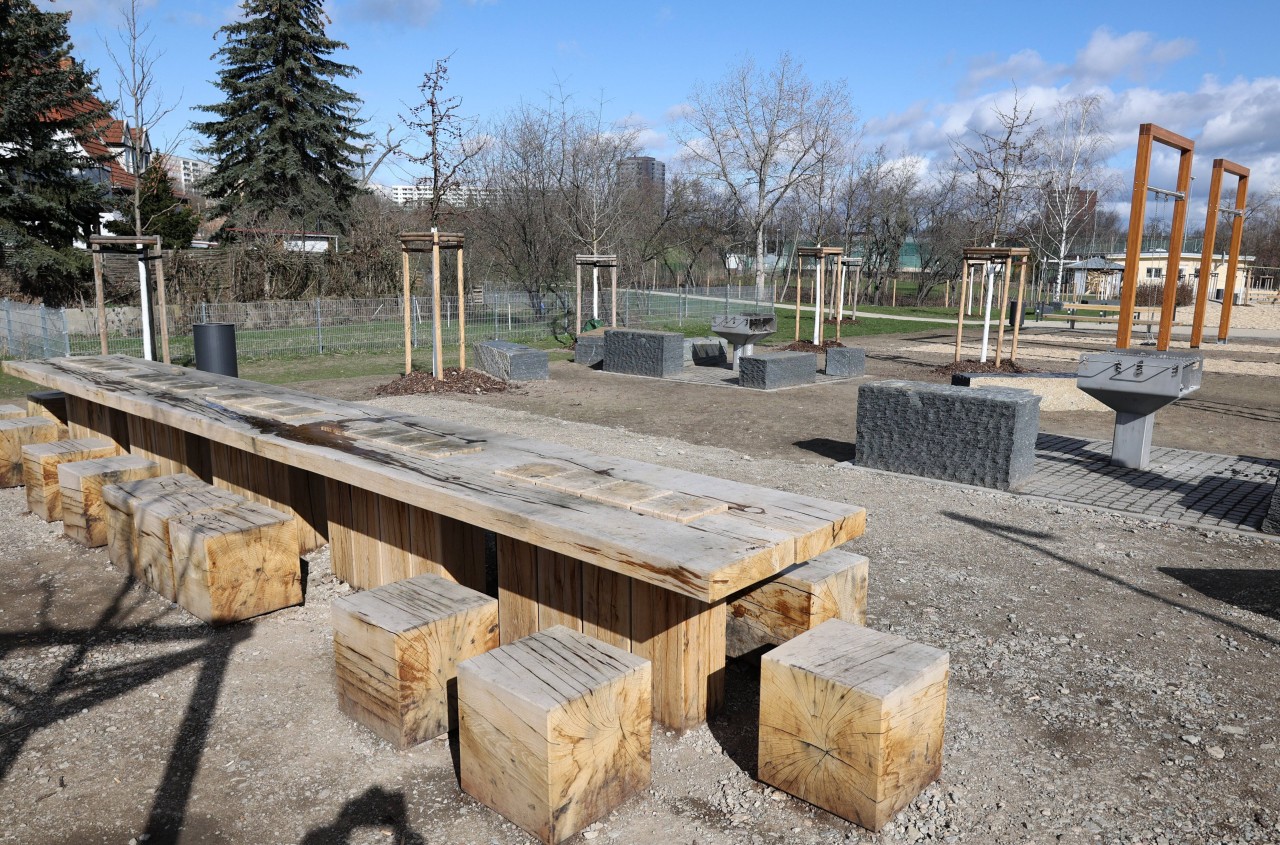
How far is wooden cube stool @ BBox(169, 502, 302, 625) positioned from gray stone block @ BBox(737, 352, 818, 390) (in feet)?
31.2

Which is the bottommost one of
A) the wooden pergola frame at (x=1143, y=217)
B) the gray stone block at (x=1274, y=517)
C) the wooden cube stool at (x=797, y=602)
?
the gray stone block at (x=1274, y=517)

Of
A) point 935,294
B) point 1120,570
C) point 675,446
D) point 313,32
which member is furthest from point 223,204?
point 935,294

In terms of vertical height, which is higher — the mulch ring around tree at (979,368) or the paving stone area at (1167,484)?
the mulch ring around tree at (979,368)

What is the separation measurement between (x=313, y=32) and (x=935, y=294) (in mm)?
31996

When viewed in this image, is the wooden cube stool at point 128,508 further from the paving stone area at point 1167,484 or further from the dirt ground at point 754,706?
the paving stone area at point 1167,484

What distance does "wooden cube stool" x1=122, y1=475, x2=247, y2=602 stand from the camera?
443cm

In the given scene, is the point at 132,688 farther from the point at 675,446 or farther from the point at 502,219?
the point at 502,219

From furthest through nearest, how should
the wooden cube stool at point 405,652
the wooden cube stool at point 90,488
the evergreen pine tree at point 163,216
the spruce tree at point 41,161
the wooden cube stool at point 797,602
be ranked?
1. the evergreen pine tree at point 163,216
2. the spruce tree at point 41,161
3. the wooden cube stool at point 90,488
4. the wooden cube stool at point 797,602
5. the wooden cube stool at point 405,652

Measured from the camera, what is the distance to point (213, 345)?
41.2 feet

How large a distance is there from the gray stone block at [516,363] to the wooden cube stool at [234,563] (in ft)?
31.5

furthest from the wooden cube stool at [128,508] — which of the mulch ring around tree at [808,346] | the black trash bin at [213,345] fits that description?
the mulch ring around tree at [808,346]

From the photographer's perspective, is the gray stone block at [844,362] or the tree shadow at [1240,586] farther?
the gray stone block at [844,362]

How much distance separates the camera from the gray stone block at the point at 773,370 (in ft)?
43.2

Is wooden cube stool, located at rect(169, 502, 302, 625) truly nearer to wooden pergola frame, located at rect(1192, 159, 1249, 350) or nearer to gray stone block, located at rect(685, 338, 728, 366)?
gray stone block, located at rect(685, 338, 728, 366)
